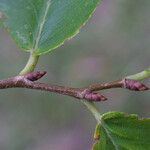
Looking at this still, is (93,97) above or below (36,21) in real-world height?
below

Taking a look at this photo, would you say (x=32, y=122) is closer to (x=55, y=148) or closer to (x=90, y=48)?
(x=55, y=148)

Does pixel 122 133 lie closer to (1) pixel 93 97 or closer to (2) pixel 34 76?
(1) pixel 93 97

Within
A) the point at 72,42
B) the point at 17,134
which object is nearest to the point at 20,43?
the point at 17,134

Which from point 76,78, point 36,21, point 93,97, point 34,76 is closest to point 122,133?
point 93,97

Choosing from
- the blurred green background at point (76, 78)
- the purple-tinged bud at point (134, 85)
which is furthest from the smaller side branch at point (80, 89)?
the blurred green background at point (76, 78)

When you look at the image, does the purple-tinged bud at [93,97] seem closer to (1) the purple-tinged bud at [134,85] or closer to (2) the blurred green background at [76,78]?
(1) the purple-tinged bud at [134,85]

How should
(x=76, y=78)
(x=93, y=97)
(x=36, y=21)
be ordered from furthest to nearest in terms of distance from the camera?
→ (x=76, y=78) → (x=36, y=21) → (x=93, y=97)

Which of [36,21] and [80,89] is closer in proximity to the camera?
[80,89]

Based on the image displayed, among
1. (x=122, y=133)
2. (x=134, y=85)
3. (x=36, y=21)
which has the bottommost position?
(x=122, y=133)
